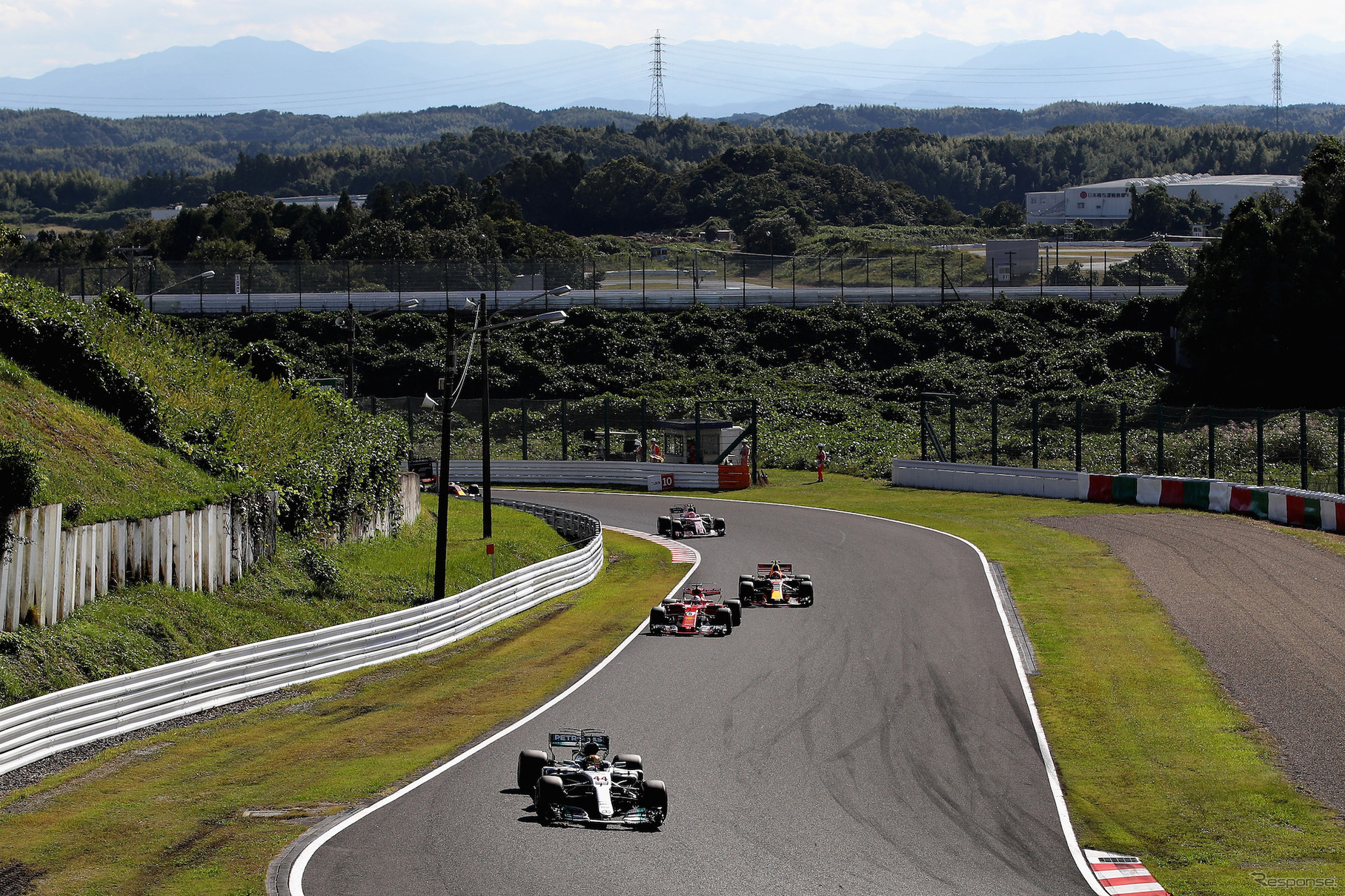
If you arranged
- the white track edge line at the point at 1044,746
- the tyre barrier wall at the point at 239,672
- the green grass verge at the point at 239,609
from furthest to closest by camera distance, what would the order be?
the green grass verge at the point at 239,609, the tyre barrier wall at the point at 239,672, the white track edge line at the point at 1044,746

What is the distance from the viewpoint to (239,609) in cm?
2359

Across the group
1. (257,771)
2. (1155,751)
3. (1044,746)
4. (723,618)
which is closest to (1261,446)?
(723,618)

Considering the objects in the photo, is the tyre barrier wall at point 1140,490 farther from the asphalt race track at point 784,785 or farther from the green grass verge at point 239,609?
the green grass verge at point 239,609

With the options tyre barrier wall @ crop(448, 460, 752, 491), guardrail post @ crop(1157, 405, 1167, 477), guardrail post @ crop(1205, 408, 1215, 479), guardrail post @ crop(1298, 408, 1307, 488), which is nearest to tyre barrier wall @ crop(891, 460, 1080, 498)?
guardrail post @ crop(1157, 405, 1167, 477)

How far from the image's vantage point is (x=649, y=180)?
18025cm

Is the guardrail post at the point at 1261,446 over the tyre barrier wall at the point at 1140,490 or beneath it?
over

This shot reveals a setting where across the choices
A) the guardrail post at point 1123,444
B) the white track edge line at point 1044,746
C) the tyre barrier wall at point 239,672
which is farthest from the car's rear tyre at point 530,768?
the guardrail post at point 1123,444

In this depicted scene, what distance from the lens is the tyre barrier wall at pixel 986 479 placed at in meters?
46.9

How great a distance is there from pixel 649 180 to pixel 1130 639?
16244 centimetres

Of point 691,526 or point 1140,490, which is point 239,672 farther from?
point 1140,490

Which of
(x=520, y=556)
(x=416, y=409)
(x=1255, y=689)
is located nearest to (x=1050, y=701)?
(x=1255, y=689)

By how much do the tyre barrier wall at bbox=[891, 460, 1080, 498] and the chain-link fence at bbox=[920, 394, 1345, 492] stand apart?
3.72 feet

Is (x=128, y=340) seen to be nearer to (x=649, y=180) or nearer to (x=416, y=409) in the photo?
(x=416, y=409)

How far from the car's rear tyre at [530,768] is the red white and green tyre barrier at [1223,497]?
2820 centimetres
